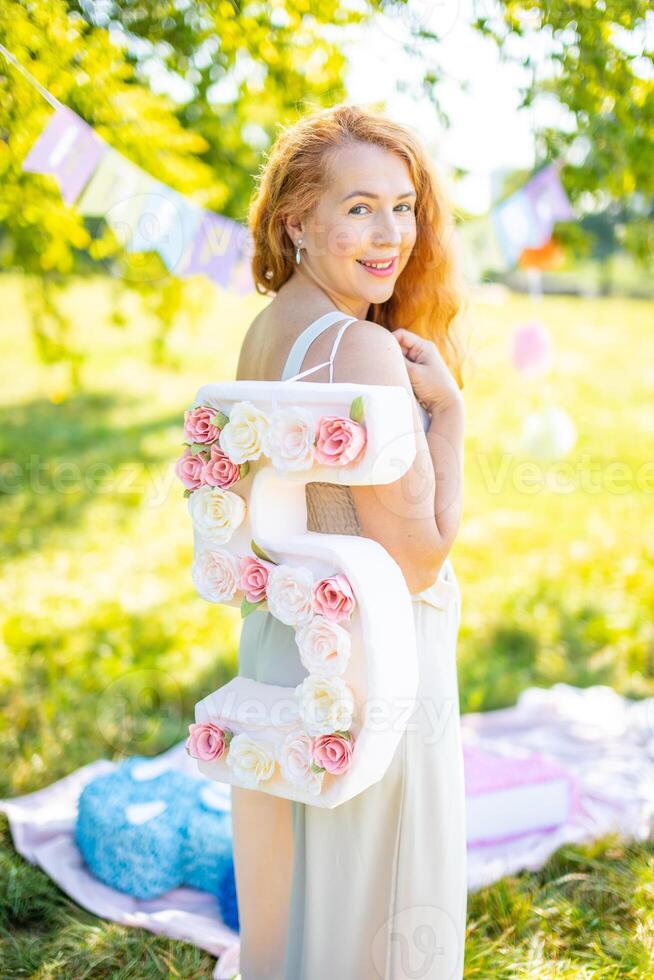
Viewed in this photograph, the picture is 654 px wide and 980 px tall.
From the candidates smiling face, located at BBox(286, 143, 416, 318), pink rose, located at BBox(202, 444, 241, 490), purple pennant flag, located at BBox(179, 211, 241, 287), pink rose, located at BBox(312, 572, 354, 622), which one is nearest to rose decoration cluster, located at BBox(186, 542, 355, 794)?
pink rose, located at BBox(312, 572, 354, 622)

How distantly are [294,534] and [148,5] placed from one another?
211 cm

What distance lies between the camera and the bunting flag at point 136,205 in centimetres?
276

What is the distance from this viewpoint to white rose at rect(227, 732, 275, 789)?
1.75m

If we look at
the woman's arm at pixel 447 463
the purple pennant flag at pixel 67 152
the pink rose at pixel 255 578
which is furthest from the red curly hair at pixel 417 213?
the purple pennant flag at pixel 67 152

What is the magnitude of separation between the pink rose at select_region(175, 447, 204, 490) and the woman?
22 cm

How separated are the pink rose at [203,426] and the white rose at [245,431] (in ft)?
0.26

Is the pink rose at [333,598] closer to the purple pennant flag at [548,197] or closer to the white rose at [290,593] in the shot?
the white rose at [290,593]

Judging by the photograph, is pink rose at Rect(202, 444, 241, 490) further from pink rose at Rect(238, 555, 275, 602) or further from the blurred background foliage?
the blurred background foliage

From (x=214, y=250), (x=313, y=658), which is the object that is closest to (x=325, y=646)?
(x=313, y=658)

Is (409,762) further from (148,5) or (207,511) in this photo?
(148,5)

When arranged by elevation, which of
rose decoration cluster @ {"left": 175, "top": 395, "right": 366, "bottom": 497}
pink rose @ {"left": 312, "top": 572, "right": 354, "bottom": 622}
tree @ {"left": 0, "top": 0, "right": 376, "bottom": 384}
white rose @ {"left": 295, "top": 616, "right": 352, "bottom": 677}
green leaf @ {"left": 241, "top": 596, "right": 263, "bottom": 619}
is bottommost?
white rose @ {"left": 295, "top": 616, "right": 352, "bottom": 677}

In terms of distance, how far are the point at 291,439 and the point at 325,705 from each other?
0.46 m

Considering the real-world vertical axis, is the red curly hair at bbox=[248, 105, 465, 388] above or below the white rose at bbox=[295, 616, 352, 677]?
above

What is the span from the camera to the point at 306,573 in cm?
165
